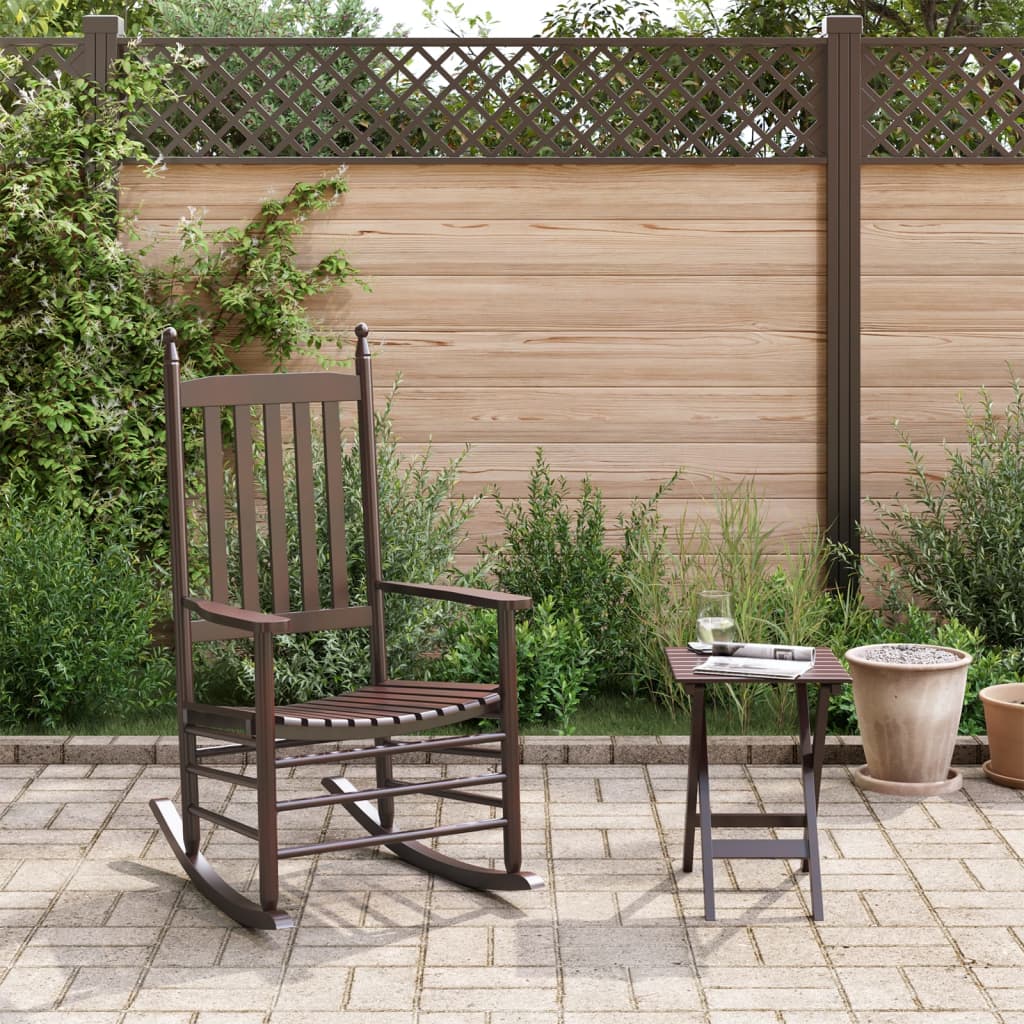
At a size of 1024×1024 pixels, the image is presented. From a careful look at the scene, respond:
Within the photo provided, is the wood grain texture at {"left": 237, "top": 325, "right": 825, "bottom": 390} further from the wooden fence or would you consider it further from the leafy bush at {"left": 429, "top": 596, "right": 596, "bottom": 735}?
the leafy bush at {"left": 429, "top": 596, "right": 596, "bottom": 735}

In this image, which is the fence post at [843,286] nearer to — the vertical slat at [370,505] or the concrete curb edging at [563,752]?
the concrete curb edging at [563,752]

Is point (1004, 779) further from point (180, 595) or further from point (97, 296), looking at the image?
point (97, 296)

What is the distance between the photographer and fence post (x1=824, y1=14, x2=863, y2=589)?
15.0 ft

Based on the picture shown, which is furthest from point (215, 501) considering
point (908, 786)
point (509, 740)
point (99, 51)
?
point (99, 51)

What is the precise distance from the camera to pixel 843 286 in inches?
182

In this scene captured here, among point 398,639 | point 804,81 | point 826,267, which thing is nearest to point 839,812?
point 398,639

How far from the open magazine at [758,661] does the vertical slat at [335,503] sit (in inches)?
35.6

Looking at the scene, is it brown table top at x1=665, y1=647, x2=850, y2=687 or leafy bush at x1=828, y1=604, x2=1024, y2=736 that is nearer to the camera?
brown table top at x1=665, y1=647, x2=850, y2=687

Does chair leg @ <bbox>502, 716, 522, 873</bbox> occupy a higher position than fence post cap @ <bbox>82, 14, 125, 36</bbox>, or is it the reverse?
fence post cap @ <bbox>82, 14, 125, 36</bbox>

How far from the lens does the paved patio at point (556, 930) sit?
2395mm

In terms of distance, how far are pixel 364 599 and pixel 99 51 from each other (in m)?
Answer: 2.02

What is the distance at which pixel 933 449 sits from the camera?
4715mm

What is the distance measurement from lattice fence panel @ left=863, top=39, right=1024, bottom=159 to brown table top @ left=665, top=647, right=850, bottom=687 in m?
2.29

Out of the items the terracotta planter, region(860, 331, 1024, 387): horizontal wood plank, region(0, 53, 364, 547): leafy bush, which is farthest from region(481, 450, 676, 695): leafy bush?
the terracotta planter
